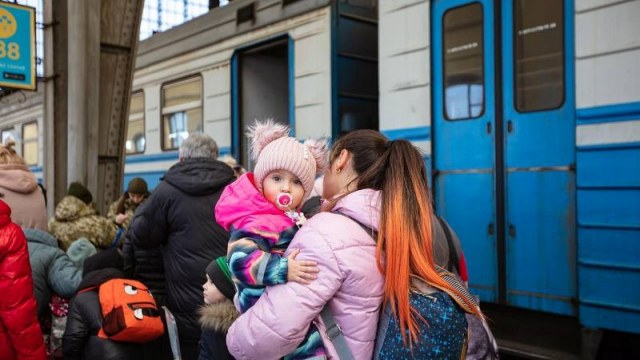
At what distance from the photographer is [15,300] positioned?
2406 mm

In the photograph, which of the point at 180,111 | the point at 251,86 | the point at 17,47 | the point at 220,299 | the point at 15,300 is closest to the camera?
the point at 220,299

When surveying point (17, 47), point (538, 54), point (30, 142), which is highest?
point (17, 47)

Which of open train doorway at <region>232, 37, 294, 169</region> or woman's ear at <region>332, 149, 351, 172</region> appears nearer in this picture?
woman's ear at <region>332, 149, 351, 172</region>

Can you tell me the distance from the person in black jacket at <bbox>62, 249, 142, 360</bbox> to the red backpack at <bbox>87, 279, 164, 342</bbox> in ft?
0.12

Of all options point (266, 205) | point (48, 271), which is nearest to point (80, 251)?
point (48, 271)

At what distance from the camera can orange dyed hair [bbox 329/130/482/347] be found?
130 centimetres

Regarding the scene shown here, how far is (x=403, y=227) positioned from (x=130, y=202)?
3285 millimetres

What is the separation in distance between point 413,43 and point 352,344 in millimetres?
3340

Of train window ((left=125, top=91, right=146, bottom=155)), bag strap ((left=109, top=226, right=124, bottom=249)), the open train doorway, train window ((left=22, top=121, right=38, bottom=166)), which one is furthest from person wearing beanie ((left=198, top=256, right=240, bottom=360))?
train window ((left=22, top=121, right=38, bottom=166))

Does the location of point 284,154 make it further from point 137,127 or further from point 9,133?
point 9,133

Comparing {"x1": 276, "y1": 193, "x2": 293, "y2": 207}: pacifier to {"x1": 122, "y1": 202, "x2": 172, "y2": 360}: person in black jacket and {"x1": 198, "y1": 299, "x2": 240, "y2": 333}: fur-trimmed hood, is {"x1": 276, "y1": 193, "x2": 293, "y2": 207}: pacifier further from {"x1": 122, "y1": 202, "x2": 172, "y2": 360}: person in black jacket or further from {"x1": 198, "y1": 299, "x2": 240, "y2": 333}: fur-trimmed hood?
{"x1": 122, "y1": 202, "x2": 172, "y2": 360}: person in black jacket

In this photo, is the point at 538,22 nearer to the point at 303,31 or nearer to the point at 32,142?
the point at 303,31

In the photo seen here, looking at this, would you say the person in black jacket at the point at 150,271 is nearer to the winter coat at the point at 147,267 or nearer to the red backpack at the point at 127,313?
the winter coat at the point at 147,267

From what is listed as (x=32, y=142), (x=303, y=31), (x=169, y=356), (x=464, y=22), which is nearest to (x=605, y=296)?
(x=464, y=22)
